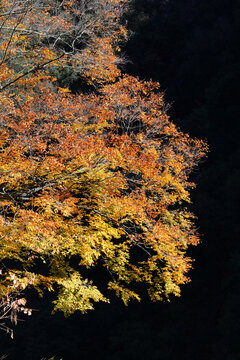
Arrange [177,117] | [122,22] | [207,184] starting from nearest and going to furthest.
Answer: [207,184]
[122,22]
[177,117]

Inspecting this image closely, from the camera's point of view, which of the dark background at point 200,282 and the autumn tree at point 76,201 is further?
the dark background at point 200,282

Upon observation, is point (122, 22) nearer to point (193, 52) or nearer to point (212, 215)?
point (193, 52)

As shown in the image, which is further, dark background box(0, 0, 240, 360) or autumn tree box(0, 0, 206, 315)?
dark background box(0, 0, 240, 360)

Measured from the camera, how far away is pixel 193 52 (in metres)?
23.3

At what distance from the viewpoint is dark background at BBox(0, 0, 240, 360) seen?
52.0 feet

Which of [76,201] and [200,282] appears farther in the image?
[200,282]

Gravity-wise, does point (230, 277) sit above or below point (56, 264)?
below

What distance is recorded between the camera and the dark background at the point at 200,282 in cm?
1586

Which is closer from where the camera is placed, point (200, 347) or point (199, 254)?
point (200, 347)

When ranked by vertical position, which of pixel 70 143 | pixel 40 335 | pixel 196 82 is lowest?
pixel 40 335

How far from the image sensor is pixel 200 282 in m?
17.3

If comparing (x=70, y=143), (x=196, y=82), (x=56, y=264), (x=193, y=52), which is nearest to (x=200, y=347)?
(x=56, y=264)

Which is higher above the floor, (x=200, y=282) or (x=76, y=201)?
(x=76, y=201)

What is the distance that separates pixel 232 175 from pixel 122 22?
11835 millimetres
